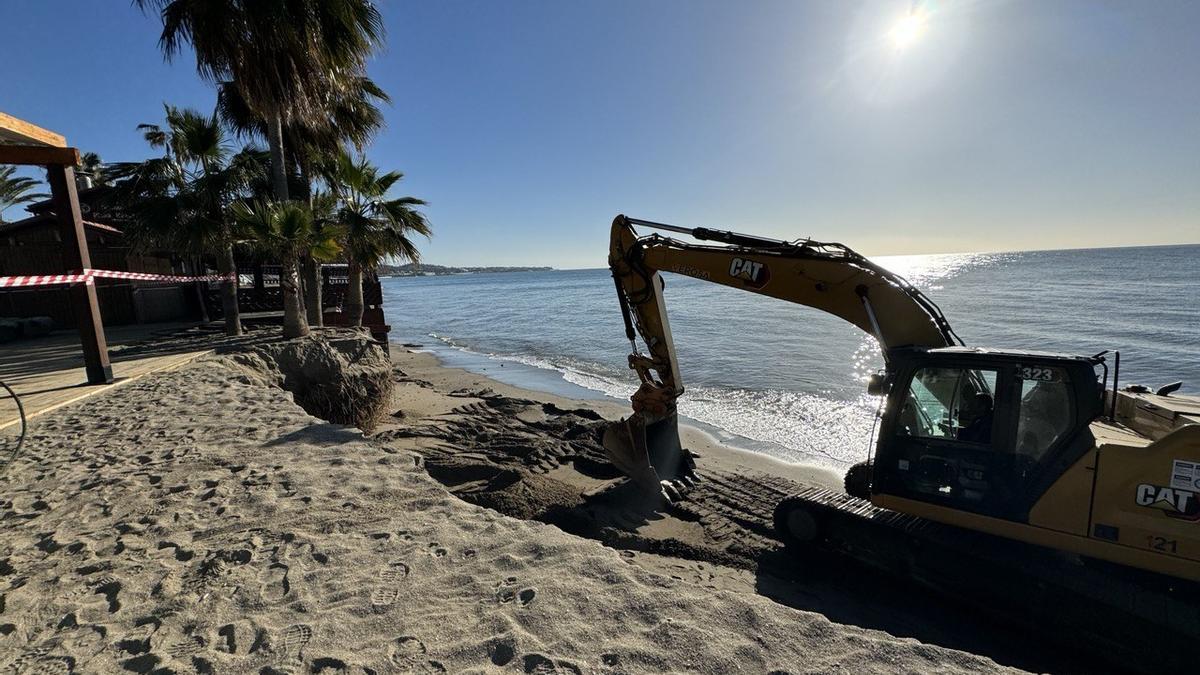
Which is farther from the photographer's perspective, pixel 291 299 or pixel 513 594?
pixel 291 299

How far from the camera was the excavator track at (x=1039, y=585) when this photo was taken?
344 centimetres

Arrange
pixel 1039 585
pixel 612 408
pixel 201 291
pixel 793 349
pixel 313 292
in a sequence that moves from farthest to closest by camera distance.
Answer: pixel 793 349 < pixel 201 291 < pixel 313 292 < pixel 612 408 < pixel 1039 585

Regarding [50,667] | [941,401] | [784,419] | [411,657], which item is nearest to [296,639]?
[411,657]

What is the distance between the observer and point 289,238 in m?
9.47

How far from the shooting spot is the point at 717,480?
7.17 metres

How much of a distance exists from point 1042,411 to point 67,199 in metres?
11.2

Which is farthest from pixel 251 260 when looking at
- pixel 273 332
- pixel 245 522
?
pixel 245 522

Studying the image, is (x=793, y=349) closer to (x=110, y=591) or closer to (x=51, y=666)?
(x=110, y=591)

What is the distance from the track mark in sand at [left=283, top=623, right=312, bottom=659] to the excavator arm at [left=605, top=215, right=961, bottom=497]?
4.23 meters

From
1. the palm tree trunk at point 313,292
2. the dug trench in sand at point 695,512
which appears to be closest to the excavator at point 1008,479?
the dug trench in sand at point 695,512

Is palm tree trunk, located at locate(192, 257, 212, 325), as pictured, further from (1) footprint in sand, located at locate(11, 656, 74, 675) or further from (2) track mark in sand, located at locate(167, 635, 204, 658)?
(2) track mark in sand, located at locate(167, 635, 204, 658)

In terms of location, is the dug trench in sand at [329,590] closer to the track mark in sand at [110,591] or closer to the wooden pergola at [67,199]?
the track mark in sand at [110,591]

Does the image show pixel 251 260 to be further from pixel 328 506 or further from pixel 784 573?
pixel 784 573

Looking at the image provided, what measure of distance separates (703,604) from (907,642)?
3.49 ft
